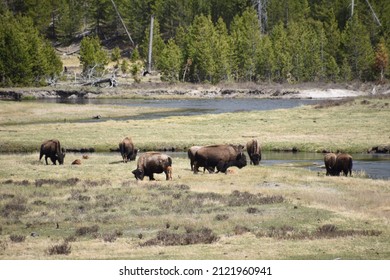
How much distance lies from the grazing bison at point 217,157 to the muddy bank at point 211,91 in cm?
7383

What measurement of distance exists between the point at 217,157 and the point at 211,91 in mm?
82366

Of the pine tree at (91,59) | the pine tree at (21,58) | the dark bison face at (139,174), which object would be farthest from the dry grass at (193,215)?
the pine tree at (91,59)

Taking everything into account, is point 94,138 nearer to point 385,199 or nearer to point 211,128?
point 211,128

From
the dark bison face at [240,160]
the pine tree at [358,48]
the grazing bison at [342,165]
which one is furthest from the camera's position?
the pine tree at [358,48]

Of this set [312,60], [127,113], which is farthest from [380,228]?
[312,60]

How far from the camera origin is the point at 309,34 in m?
124

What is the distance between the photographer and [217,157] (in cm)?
3531

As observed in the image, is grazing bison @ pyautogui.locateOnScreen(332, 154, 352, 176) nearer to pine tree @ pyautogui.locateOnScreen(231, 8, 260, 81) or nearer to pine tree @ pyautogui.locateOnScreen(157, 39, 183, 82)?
pine tree @ pyautogui.locateOnScreen(231, 8, 260, 81)

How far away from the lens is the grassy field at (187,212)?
66.3 ft

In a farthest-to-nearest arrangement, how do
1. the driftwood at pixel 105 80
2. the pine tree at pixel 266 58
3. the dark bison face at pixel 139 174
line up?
the pine tree at pixel 266 58, the driftwood at pixel 105 80, the dark bison face at pixel 139 174

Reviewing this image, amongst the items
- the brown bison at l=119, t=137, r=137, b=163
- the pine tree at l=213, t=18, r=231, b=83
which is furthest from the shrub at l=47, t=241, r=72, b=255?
the pine tree at l=213, t=18, r=231, b=83

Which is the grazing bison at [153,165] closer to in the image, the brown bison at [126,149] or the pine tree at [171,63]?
the brown bison at [126,149]

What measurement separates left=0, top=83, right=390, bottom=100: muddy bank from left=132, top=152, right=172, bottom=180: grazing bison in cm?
7552

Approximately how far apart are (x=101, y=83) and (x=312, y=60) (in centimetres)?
A: 3468
